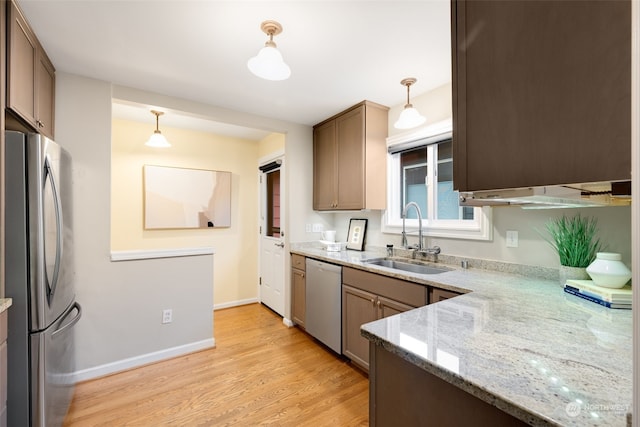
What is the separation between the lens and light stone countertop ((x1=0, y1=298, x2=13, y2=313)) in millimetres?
1206

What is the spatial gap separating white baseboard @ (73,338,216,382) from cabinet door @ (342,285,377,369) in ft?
4.40

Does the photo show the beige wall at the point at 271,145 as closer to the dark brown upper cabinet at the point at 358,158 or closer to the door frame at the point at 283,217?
the door frame at the point at 283,217

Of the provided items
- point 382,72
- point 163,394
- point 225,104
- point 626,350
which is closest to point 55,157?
point 225,104

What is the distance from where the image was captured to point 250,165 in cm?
414

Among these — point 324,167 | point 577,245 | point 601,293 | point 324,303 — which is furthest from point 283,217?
point 601,293

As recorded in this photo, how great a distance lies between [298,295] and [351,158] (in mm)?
1592

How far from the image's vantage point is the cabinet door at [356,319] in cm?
212

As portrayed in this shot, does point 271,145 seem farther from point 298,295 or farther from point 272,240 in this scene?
point 298,295

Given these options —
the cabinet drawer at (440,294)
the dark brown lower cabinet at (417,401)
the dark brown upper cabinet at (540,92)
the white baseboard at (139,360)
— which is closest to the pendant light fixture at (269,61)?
the dark brown upper cabinet at (540,92)

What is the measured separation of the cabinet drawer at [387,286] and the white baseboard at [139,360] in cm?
153

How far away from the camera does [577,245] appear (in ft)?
4.85

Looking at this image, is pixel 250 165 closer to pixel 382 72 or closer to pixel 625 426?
pixel 382 72

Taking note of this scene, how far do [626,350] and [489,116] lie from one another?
764 millimetres

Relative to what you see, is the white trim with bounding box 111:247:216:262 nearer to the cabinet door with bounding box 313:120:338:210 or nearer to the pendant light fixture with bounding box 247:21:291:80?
the cabinet door with bounding box 313:120:338:210
